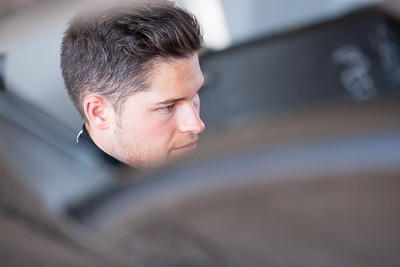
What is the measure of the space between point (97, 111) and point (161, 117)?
0.11 ft

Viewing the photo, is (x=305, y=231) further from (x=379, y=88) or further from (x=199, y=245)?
(x=379, y=88)

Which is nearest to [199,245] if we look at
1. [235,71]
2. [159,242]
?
[159,242]

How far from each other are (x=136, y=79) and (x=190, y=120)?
34 mm

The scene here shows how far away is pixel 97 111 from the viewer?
0.27m

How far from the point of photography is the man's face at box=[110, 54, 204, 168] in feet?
0.86

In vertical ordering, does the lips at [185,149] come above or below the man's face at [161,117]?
below

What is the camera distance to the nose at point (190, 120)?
265mm

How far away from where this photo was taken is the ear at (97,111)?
0.89 ft

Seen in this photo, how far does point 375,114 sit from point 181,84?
11 centimetres

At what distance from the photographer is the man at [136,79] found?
26 centimetres

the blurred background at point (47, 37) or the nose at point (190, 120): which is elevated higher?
the blurred background at point (47, 37)

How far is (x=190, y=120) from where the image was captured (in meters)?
0.27

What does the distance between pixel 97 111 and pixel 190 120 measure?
0.16ft

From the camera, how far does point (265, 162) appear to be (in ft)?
0.62
